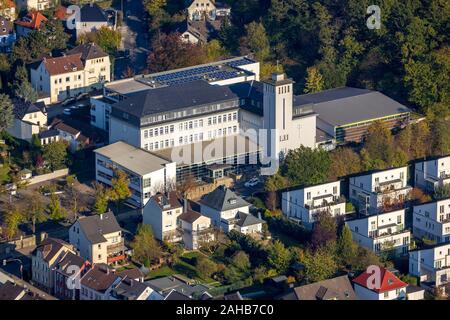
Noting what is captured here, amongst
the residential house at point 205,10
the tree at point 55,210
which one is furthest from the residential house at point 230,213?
the residential house at point 205,10

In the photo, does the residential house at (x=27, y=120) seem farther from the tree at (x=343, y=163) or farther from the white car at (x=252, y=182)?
the tree at (x=343, y=163)

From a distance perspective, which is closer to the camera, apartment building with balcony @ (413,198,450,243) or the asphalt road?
apartment building with balcony @ (413,198,450,243)

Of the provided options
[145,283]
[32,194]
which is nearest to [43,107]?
[32,194]

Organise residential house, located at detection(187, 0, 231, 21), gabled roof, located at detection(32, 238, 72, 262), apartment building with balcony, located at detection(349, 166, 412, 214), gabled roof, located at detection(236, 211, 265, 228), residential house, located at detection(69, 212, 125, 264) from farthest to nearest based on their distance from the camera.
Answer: residential house, located at detection(187, 0, 231, 21), apartment building with balcony, located at detection(349, 166, 412, 214), gabled roof, located at detection(236, 211, 265, 228), residential house, located at detection(69, 212, 125, 264), gabled roof, located at detection(32, 238, 72, 262)

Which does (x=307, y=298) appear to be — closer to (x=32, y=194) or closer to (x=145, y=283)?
(x=145, y=283)

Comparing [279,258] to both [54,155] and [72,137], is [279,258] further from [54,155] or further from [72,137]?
[72,137]

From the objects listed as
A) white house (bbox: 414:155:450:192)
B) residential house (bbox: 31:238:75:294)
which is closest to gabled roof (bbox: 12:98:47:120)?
residential house (bbox: 31:238:75:294)

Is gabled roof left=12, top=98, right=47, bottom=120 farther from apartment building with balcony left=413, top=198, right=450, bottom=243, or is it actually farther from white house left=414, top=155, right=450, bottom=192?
apartment building with balcony left=413, top=198, right=450, bottom=243
